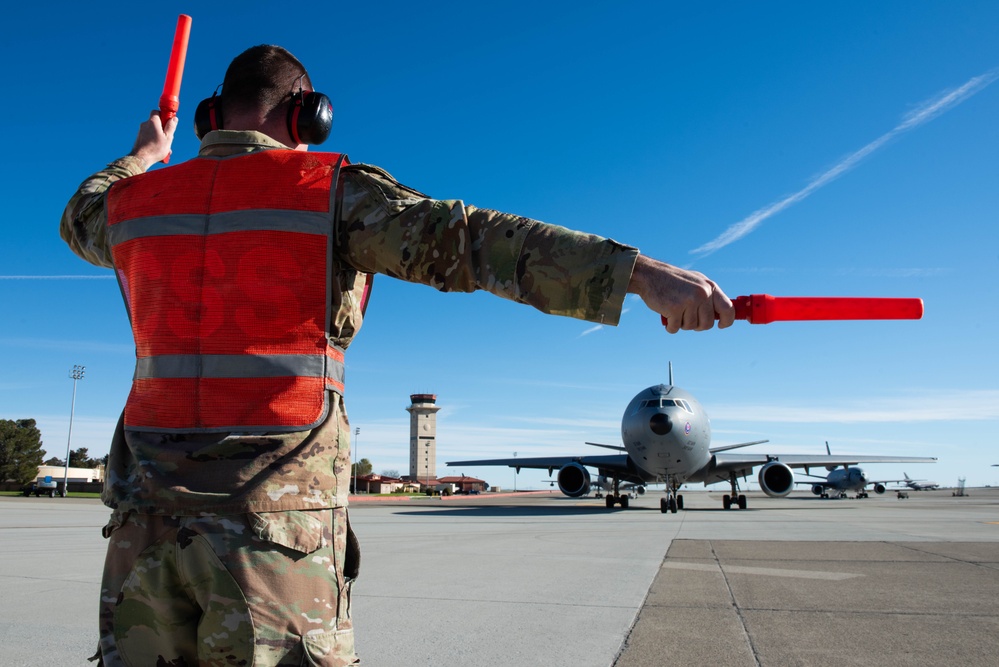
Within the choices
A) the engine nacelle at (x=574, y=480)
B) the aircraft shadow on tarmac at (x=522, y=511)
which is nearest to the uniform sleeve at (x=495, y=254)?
the aircraft shadow on tarmac at (x=522, y=511)

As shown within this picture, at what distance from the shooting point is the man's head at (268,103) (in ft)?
6.68

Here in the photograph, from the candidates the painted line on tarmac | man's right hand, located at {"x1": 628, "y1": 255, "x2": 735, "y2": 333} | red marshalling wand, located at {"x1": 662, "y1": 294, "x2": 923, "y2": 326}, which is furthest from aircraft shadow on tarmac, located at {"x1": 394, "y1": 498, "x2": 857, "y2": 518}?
man's right hand, located at {"x1": 628, "y1": 255, "x2": 735, "y2": 333}

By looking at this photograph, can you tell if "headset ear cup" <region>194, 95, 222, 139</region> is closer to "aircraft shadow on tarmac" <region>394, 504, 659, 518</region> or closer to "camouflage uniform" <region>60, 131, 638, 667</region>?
"camouflage uniform" <region>60, 131, 638, 667</region>

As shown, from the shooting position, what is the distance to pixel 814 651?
3.51 metres

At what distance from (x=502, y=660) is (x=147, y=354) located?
2438 mm

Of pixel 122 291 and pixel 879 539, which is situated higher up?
pixel 122 291

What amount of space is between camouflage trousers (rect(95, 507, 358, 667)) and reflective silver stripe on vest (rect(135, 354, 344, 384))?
345mm

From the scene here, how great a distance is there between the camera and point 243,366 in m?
1.65

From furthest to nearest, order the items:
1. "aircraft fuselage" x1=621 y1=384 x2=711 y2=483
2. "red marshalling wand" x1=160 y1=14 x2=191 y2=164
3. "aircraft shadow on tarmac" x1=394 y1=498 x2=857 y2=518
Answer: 1. "aircraft shadow on tarmac" x1=394 y1=498 x2=857 y2=518
2. "aircraft fuselage" x1=621 y1=384 x2=711 y2=483
3. "red marshalling wand" x1=160 y1=14 x2=191 y2=164

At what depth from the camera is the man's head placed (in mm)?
2035

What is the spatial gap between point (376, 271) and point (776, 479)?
1014 inches

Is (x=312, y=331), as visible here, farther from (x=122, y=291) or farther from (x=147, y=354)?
(x=122, y=291)

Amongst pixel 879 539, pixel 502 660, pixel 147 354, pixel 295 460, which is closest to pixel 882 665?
pixel 502 660

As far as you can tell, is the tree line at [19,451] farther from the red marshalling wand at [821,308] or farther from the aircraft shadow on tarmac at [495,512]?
the red marshalling wand at [821,308]
